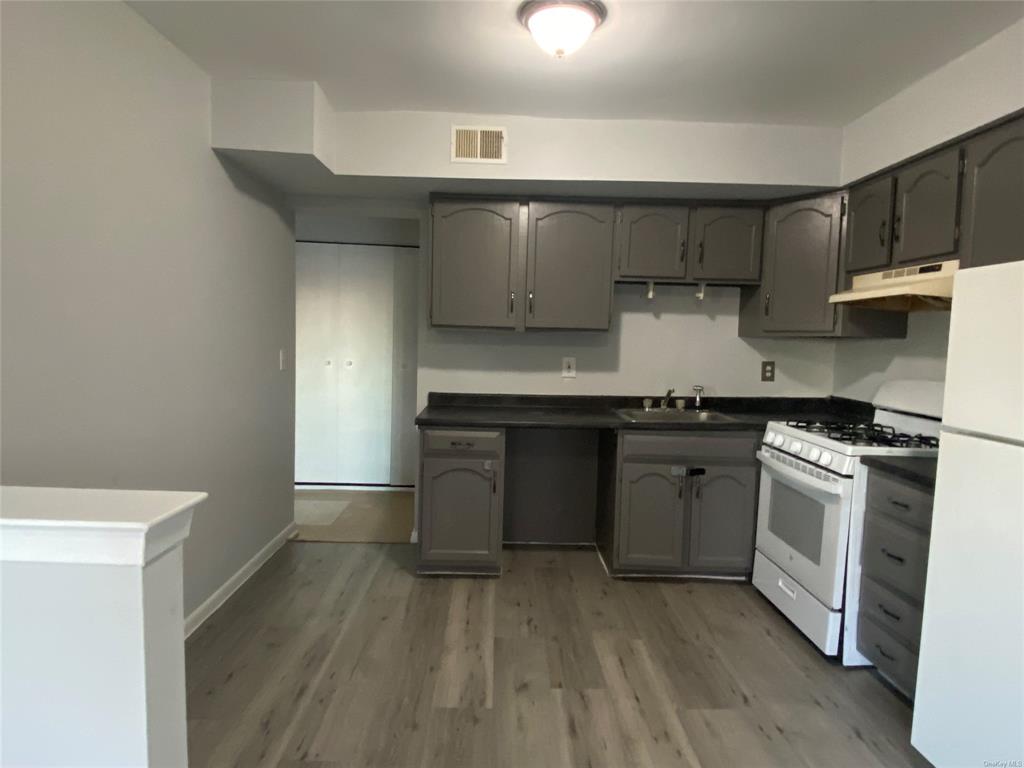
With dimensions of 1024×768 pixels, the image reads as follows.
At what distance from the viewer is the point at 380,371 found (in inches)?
183

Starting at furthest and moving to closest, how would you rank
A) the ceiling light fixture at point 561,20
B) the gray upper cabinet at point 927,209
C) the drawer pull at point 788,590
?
the drawer pull at point 788,590 → the gray upper cabinet at point 927,209 → the ceiling light fixture at point 561,20

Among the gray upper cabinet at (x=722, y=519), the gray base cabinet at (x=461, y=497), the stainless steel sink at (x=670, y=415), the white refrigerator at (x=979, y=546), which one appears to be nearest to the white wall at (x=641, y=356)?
the stainless steel sink at (x=670, y=415)

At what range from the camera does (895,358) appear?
9.66 ft

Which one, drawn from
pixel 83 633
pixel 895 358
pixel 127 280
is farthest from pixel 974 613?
pixel 127 280

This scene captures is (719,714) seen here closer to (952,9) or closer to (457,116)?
(952,9)

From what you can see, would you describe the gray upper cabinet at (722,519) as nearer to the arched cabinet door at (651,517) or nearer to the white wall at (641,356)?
the arched cabinet door at (651,517)

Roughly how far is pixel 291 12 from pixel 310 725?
2.43 metres

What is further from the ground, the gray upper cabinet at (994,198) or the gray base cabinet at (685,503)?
the gray upper cabinet at (994,198)

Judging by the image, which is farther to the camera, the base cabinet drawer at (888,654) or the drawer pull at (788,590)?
the drawer pull at (788,590)

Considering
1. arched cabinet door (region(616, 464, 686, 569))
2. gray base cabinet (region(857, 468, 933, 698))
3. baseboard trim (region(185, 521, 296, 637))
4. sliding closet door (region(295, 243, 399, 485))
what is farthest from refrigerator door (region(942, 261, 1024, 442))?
sliding closet door (region(295, 243, 399, 485))

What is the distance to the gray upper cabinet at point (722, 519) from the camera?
3.00 meters

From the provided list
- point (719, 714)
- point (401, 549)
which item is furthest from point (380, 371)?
point (719, 714)

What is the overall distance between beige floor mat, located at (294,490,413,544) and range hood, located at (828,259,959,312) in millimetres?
2891

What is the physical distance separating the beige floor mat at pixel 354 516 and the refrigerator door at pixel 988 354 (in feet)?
9.73
